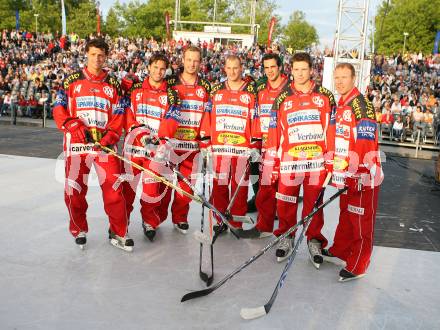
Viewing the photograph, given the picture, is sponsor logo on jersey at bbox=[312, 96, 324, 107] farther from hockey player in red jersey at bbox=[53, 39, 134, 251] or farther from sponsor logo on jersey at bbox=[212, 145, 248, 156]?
hockey player in red jersey at bbox=[53, 39, 134, 251]

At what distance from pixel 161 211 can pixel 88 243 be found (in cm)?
84

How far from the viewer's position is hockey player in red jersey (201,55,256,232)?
16.4ft

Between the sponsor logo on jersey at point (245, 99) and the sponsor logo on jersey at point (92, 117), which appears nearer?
the sponsor logo on jersey at point (92, 117)

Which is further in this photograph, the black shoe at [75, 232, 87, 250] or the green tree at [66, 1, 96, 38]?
the green tree at [66, 1, 96, 38]

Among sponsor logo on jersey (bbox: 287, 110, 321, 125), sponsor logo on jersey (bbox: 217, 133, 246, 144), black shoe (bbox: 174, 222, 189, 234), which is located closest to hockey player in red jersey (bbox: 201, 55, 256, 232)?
sponsor logo on jersey (bbox: 217, 133, 246, 144)

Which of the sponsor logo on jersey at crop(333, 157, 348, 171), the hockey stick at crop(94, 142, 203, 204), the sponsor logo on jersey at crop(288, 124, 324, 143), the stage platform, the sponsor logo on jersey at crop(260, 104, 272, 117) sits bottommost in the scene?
the stage platform

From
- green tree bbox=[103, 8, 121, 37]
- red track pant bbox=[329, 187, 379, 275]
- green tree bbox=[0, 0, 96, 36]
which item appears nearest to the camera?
red track pant bbox=[329, 187, 379, 275]

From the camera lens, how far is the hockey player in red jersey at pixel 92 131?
172 inches

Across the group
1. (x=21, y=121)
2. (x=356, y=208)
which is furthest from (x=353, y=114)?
(x=21, y=121)

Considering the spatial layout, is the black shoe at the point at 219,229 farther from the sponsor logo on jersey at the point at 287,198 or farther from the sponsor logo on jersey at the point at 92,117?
the sponsor logo on jersey at the point at 92,117

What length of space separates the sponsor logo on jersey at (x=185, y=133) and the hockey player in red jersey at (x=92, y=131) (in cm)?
70

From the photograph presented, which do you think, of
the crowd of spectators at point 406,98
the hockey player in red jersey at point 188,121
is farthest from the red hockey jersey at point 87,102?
the crowd of spectators at point 406,98

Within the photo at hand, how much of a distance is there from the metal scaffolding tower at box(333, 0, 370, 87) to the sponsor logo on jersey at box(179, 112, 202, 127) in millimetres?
9525

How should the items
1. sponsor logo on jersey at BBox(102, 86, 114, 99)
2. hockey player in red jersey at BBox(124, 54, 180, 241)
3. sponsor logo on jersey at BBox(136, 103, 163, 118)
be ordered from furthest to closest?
sponsor logo on jersey at BBox(136, 103, 163, 118) → hockey player in red jersey at BBox(124, 54, 180, 241) → sponsor logo on jersey at BBox(102, 86, 114, 99)
